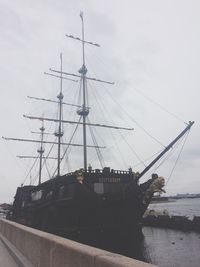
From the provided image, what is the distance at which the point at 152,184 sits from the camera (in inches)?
1267

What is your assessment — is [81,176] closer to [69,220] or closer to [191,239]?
[69,220]

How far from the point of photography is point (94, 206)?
30125 mm

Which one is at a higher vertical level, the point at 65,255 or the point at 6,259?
the point at 65,255

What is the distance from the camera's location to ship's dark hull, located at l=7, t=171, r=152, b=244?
29953mm

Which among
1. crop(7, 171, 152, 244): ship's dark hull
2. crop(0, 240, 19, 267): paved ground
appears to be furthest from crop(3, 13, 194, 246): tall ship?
crop(0, 240, 19, 267): paved ground

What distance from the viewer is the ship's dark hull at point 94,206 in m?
30.0

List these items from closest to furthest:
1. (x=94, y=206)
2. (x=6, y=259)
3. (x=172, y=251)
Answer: (x=6, y=259) < (x=172, y=251) < (x=94, y=206)

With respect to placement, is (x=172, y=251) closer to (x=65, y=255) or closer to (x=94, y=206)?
(x=94, y=206)

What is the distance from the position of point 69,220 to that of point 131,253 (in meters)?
7.48

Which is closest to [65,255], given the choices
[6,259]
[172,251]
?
[6,259]

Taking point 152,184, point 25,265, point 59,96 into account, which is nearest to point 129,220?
point 152,184

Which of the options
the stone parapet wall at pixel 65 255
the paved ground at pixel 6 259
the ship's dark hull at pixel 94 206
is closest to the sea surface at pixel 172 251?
the ship's dark hull at pixel 94 206

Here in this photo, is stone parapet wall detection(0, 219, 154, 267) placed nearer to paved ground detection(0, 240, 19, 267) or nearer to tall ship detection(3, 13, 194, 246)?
paved ground detection(0, 240, 19, 267)

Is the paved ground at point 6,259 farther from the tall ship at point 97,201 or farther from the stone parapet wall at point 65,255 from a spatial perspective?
the tall ship at point 97,201
